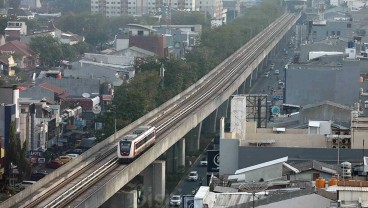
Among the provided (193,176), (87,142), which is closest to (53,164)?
(193,176)

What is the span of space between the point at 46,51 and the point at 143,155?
143ft

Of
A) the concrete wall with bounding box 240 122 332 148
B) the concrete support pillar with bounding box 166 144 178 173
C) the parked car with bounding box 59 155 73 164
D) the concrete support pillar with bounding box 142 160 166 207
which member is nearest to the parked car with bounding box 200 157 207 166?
the concrete support pillar with bounding box 166 144 178 173

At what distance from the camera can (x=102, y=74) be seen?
205 feet

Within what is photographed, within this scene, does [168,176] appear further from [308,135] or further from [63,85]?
[63,85]

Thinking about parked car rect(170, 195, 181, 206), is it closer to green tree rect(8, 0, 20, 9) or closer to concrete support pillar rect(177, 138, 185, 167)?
concrete support pillar rect(177, 138, 185, 167)

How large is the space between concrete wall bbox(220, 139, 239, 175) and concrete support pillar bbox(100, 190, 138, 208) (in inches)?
290

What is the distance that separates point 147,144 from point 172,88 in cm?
2268

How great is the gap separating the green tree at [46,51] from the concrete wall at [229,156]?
173 feet

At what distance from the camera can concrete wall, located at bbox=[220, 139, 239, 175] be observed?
2415 centimetres

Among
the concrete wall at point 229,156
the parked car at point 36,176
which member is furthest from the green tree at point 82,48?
the concrete wall at point 229,156

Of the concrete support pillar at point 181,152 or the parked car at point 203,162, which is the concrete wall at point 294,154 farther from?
the concrete support pillar at point 181,152

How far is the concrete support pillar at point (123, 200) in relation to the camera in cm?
3125

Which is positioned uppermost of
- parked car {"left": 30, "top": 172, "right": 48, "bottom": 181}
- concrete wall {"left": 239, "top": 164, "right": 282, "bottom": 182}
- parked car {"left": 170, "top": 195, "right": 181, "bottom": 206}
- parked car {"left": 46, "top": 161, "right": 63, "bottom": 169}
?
concrete wall {"left": 239, "top": 164, "right": 282, "bottom": 182}

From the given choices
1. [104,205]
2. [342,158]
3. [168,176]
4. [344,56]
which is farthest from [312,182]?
[344,56]
